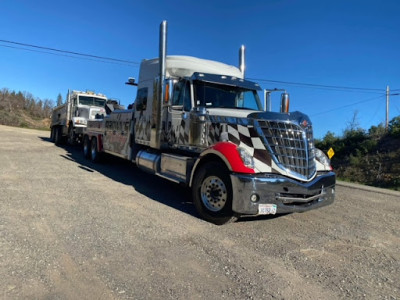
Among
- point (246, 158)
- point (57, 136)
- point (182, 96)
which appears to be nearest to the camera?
point (246, 158)

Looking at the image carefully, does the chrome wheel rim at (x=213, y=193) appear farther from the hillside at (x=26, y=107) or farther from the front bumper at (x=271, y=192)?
the hillside at (x=26, y=107)

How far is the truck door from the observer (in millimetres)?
6785

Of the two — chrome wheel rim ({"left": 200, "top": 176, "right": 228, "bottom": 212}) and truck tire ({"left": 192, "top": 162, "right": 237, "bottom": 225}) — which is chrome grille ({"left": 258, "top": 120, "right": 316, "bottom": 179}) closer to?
truck tire ({"left": 192, "top": 162, "right": 237, "bottom": 225})

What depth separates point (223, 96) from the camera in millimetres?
6996

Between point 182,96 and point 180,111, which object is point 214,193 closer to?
point 180,111

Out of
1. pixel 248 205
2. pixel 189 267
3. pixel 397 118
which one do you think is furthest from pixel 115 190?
pixel 397 118

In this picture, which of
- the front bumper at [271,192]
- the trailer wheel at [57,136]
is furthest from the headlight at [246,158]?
the trailer wheel at [57,136]

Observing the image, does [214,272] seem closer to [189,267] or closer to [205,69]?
[189,267]

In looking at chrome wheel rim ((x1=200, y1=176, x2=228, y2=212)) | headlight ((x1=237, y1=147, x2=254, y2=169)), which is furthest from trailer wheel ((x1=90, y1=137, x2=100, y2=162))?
headlight ((x1=237, y1=147, x2=254, y2=169))

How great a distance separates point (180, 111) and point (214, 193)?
2.18 metres

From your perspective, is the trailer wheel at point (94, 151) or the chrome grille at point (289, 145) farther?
the trailer wheel at point (94, 151)

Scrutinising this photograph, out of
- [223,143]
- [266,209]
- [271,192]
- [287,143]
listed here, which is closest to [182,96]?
[223,143]

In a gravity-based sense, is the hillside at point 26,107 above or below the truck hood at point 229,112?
above

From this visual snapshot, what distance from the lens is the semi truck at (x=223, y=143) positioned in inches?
199
